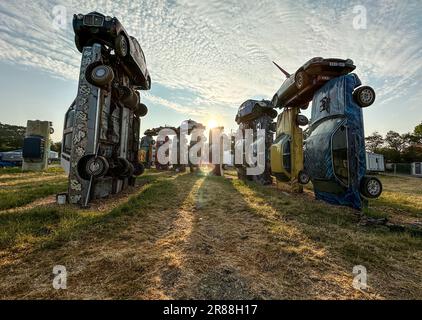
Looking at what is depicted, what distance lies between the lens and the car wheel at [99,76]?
6738 mm

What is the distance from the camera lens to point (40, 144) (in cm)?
1975

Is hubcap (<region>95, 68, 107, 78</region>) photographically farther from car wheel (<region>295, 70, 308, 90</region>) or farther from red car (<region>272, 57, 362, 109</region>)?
car wheel (<region>295, 70, 308, 90</region>)

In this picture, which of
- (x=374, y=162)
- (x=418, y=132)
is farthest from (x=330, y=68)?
(x=418, y=132)

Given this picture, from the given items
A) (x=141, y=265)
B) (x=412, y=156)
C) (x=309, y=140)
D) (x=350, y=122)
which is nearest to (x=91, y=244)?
(x=141, y=265)

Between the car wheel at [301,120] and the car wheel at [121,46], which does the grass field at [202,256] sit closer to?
the car wheel at [121,46]

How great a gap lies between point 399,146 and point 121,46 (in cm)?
6335

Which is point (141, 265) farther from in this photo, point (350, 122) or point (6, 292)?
point (350, 122)

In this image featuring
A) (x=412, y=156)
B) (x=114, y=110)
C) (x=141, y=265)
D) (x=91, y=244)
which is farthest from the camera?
(x=412, y=156)

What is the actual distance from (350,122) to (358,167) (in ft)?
4.30

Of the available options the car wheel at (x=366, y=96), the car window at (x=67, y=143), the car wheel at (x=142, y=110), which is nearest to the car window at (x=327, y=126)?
the car wheel at (x=366, y=96)

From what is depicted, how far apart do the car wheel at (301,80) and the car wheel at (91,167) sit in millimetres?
7980

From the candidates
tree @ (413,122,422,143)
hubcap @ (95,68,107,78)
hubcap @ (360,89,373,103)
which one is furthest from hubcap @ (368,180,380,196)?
tree @ (413,122,422,143)
